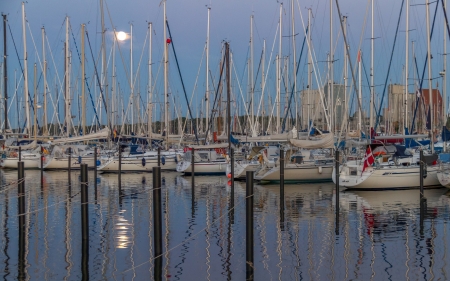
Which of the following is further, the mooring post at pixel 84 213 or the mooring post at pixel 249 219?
the mooring post at pixel 84 213

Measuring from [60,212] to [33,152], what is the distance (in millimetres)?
32942

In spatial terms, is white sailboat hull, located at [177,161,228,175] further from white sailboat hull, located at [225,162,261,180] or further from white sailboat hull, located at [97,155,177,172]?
white sailboat hull, located at [225,162,261,180]

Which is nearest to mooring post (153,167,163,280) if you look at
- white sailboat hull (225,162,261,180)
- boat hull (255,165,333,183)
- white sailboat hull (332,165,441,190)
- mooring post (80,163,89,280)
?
mooring post (80,163,89,280)

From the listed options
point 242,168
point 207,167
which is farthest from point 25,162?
point 242,168

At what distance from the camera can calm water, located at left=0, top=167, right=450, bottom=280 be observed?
12.9 meters

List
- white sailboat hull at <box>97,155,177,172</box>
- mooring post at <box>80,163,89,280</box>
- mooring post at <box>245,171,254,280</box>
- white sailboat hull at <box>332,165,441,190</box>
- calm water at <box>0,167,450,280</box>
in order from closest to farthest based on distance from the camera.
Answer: mooring post at <box>245,171,254,280</box> < mooring post at <box>80,163,89,280</box> < calm water at <box>0,167,450,280</box> < white sailboat hull at <box>332,165,441,190</box> < white sailboat hull at <box>97,155,177,172</box>

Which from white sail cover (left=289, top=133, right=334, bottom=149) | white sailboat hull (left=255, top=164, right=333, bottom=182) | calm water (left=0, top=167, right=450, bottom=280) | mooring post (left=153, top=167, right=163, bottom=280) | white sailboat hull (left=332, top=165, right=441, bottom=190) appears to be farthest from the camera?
white sailboat hull (left=255, top=164, right=333, bottom=182)

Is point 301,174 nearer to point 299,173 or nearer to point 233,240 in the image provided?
point 299,173

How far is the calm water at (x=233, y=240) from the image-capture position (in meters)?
12.9

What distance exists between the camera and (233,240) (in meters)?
16.0

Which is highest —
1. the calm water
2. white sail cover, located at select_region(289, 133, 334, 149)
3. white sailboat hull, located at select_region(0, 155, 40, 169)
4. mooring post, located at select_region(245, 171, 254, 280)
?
white sail cover, located at select_region(289, 133, 334, 149)

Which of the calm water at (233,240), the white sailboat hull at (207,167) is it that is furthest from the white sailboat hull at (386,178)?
the white sailboat hull at (207,167)

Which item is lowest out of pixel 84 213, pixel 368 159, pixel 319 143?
pixel 84 213

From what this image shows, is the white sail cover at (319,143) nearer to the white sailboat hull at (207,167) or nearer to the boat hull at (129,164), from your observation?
the white sailboat hull at (207,167)
